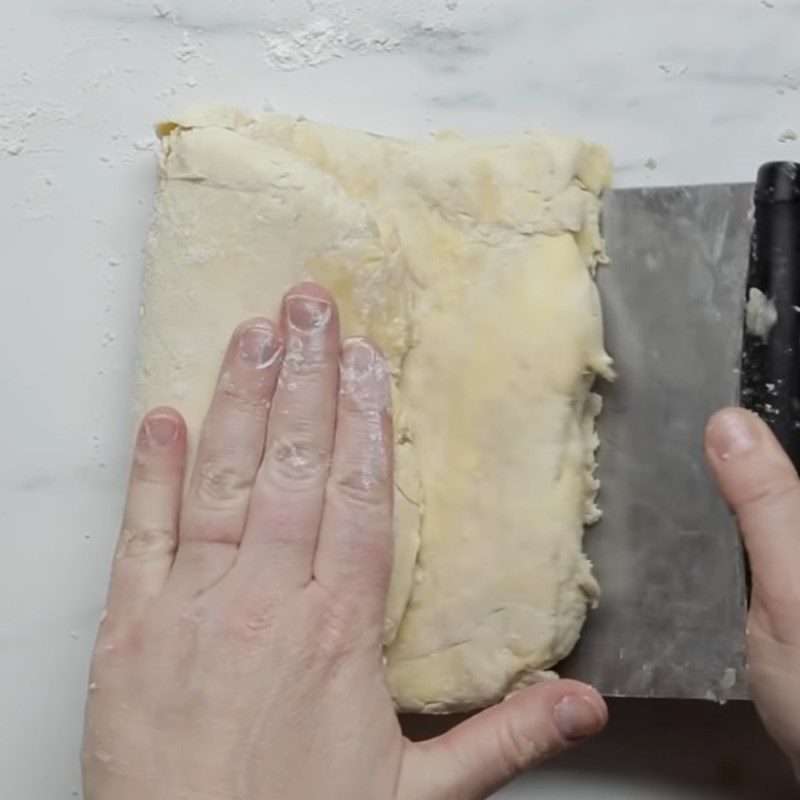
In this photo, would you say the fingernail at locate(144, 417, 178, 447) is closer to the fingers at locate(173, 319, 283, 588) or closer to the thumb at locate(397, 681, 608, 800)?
the fingers at locate(173, 319, 283, 588)

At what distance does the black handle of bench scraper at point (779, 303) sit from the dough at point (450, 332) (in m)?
0.14

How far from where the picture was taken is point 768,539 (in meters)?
0.92

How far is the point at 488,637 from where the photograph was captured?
1091mm

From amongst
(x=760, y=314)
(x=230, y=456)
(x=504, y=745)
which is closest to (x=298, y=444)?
(x=230, y=456)

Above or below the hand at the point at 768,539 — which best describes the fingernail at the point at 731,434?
above

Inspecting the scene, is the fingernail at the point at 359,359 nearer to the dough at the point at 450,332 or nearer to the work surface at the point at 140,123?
the dough at the point at 450,332

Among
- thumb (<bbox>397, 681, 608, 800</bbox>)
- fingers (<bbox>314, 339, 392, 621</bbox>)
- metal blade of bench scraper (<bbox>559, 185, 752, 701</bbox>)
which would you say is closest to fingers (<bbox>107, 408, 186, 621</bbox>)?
fingers (<bbox>314, 339, 392, 621</bbox>)

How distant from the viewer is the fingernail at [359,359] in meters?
1.08

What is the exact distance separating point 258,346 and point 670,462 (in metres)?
0.41

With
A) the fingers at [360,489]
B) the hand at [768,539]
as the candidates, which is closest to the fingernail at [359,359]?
the fingers at [360,489]

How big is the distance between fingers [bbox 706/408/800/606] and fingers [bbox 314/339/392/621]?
11.7 inches

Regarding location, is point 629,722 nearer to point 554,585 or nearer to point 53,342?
point 554,585

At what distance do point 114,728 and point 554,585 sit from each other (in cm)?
41

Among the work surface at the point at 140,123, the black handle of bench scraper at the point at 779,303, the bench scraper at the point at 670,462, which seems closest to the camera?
the black handle of bench scraper at the point at 779,303
